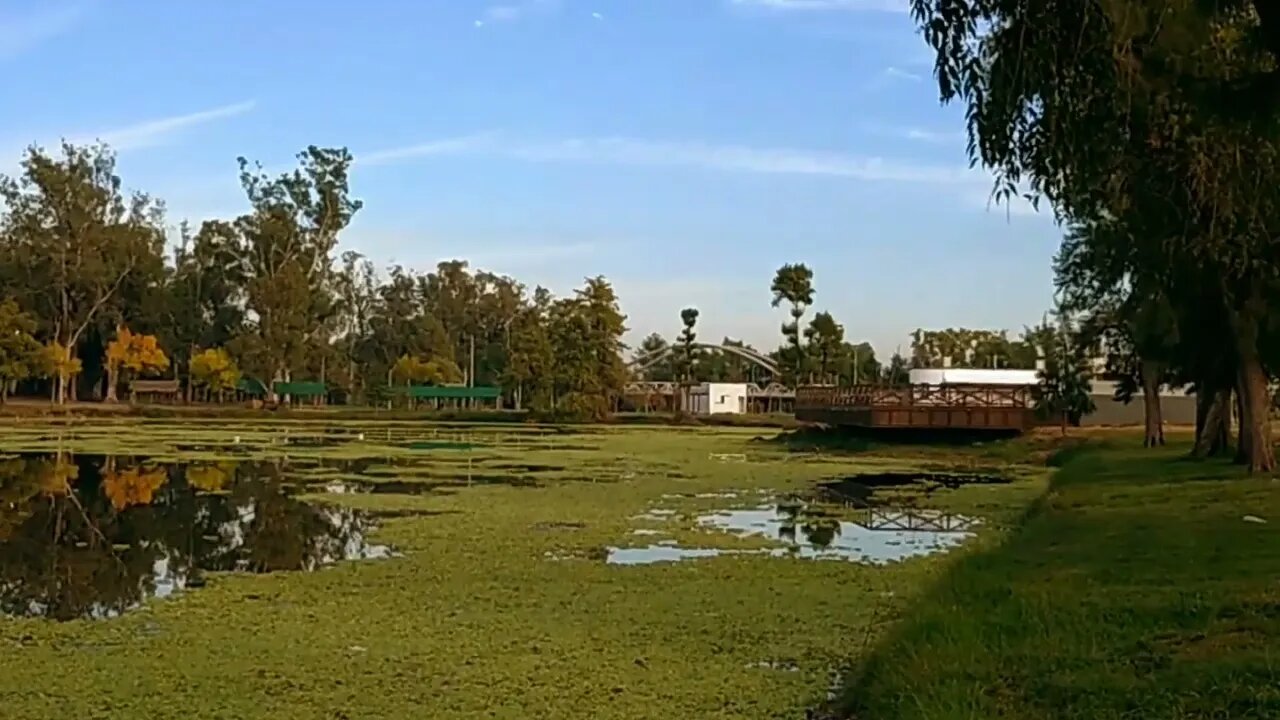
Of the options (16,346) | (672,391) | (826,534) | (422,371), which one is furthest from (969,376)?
(826,534)

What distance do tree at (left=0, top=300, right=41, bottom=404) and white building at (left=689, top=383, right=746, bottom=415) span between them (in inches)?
1549

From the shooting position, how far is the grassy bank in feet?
22.4

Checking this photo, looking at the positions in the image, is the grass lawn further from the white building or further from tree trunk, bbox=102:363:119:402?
the white building

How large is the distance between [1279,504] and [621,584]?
327 inches

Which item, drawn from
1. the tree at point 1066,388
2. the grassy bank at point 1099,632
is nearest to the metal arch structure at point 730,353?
the tree at point 1066,388

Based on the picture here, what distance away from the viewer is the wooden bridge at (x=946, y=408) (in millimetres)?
43312

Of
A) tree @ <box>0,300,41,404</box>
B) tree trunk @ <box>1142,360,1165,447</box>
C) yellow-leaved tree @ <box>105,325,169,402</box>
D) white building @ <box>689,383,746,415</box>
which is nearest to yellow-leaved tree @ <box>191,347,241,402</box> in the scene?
yellow-leaved tree @ <box>105,325,169,402</box>

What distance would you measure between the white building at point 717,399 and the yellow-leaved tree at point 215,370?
94.2 ft

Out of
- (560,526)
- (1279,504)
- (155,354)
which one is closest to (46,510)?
(560,526)

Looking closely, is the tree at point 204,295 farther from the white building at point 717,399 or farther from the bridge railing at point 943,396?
the bridge railing at point 943,396

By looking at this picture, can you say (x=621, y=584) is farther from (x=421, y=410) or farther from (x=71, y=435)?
(x=421, y=410)

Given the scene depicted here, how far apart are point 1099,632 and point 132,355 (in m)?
73.5

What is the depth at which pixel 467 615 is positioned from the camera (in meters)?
11.3

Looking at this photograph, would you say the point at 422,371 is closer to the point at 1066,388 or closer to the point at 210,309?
the point at 210,309
